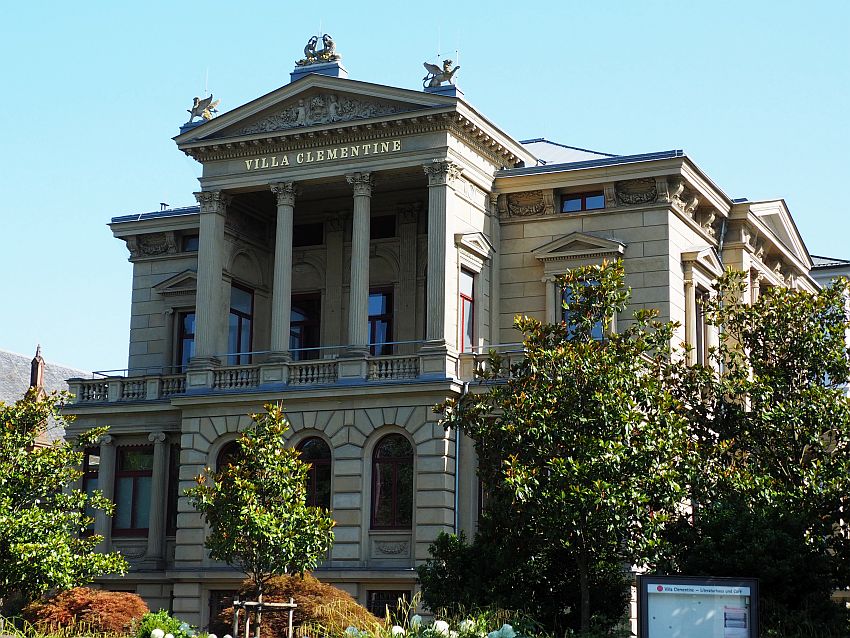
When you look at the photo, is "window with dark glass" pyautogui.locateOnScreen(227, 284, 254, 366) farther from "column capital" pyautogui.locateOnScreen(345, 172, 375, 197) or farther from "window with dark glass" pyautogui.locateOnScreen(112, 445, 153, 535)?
"column capital" pyautogui.locateOnScreen(345, 172, 375, 197)

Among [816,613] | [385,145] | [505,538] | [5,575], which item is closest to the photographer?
[816,613]

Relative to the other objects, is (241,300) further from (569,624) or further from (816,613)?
(816,613)

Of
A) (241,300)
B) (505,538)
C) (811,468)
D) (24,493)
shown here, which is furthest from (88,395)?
(811,468)

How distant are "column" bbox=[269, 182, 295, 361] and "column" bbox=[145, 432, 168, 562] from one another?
6.72 m

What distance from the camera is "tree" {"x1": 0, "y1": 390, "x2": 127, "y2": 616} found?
3519cm

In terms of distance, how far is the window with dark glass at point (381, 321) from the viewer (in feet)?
155

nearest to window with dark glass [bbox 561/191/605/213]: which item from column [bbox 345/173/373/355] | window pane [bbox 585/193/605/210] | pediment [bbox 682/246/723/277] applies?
window pane [bbox 585/193/605/210]

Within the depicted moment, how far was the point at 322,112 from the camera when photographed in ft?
147

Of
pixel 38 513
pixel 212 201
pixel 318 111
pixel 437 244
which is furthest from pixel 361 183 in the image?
pixel 38 513

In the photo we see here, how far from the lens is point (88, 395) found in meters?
49.6

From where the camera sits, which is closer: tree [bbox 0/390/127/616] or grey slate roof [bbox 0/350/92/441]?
tree [bbox 0/390/127/616]

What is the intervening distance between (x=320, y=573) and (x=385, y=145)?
14.5 m

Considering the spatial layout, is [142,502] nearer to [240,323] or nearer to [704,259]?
[240,323]

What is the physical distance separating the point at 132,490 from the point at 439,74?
63.6 ft
